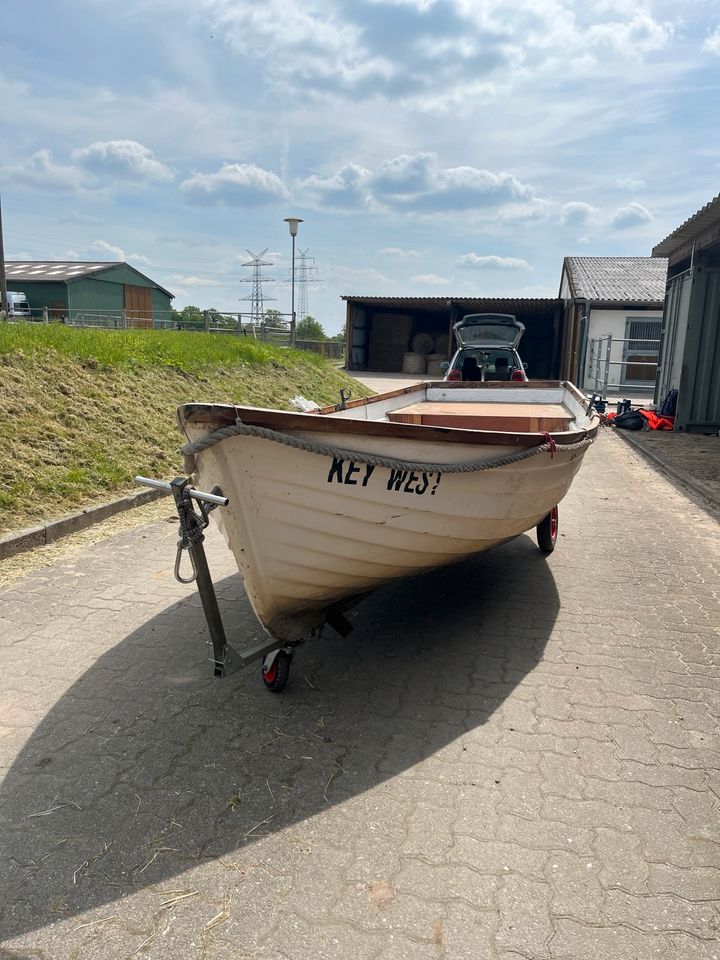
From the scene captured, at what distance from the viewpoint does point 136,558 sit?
5387 millimetres

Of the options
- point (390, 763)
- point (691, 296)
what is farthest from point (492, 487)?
point (691, 296)

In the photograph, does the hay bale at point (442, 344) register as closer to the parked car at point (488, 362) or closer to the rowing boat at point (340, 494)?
the parked car at point (488, 362)

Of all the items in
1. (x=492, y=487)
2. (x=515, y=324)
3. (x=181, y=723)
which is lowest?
(x=181, y=723)

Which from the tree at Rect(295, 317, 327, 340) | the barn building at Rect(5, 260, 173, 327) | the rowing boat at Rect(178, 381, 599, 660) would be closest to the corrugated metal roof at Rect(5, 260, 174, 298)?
the barn building at Rect(5, 260, 173, 327)

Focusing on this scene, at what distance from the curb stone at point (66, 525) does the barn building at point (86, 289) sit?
86.9 feet

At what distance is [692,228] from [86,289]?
33042mm

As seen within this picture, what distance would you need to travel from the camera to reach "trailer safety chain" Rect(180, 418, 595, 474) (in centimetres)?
283

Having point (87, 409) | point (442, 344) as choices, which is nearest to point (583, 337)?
point (442, 344)

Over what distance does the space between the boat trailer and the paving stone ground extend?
0.58 ft

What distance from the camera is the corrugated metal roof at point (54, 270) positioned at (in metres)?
36.1

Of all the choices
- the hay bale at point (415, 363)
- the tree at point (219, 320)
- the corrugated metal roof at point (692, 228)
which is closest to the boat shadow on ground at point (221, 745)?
the corrugated metal roof at point (692, 228)

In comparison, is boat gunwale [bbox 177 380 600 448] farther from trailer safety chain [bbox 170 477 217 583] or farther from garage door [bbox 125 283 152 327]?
garage door [bbox 125 283 152 327]

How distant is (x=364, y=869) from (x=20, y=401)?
642 cm

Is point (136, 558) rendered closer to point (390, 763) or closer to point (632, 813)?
point (390, 763)
